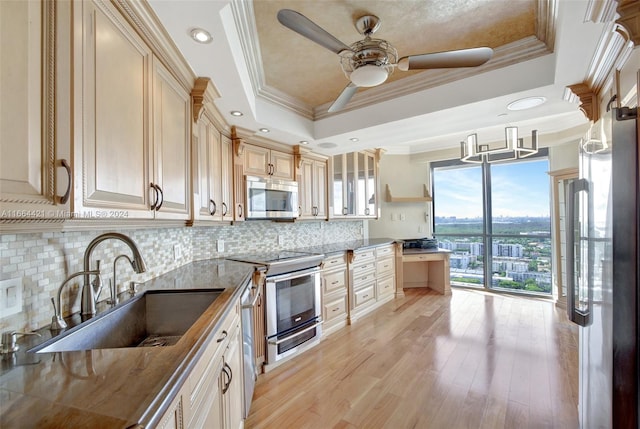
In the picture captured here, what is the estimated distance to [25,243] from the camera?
0.99 meters

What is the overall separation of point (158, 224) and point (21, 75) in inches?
33.8

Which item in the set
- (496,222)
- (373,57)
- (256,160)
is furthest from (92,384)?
(496,222)

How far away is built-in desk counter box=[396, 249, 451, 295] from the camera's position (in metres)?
4.53

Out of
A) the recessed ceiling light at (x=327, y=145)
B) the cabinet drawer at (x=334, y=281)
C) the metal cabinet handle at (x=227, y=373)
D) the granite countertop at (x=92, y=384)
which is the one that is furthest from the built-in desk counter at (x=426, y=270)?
the granite countertop at (x=92, y=384)

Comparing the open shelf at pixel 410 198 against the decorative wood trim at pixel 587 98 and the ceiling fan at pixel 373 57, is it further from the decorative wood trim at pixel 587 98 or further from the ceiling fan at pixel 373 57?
the ceiling fan at pixel 373 57

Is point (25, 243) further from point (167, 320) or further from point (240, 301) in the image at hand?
point (240, 301)

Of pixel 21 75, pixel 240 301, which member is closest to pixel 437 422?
pixel 240 301

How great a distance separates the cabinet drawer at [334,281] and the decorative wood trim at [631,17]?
2659 mm

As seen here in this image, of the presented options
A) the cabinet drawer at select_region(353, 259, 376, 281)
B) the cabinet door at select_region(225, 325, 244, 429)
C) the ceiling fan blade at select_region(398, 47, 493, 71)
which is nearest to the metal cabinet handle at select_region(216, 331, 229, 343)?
the cabinet door at select_region(225, 325, 244, 429)

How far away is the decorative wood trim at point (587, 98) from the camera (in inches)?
72.6

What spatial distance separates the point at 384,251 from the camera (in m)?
4.11

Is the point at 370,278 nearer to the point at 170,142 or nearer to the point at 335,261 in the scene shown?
the point at 335,261

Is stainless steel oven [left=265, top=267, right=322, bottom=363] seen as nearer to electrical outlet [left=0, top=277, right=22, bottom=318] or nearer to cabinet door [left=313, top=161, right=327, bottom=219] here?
cabinet door [left=313, top=161, right=327, bottom=219]

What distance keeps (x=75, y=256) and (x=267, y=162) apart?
197cm
